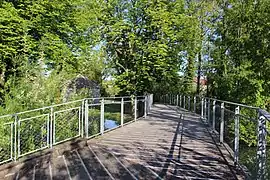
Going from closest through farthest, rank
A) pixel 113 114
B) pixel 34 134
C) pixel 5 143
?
pixel 5 143 < pixel 34 134 < pixel 113 114

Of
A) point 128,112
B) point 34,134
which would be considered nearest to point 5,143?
point 34,134

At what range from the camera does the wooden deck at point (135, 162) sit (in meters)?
4.61

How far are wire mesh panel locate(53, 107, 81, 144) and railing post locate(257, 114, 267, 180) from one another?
432 cm

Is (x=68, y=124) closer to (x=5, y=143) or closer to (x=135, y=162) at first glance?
(x=5, y=143)

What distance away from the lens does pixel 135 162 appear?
5.36m

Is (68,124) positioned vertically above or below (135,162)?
above

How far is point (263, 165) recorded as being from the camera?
3.72 metres

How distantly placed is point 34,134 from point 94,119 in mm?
2344

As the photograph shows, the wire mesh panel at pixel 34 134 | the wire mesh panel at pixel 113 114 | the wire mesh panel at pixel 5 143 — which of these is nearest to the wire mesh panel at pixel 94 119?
the wire mesh panel at pixel 113 114

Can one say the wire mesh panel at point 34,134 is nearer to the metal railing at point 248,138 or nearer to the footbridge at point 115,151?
the footbridge at point 115,151

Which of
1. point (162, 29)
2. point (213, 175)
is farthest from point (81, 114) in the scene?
point (162, 29)

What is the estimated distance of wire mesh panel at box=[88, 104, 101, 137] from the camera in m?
8.24

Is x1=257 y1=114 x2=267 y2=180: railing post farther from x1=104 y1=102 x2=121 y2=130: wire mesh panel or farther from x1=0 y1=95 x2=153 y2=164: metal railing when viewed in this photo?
x1=104 y1=102 x2=121 y2=130: wire mesh panel

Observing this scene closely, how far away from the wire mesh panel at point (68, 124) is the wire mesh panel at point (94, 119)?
1.60ft
